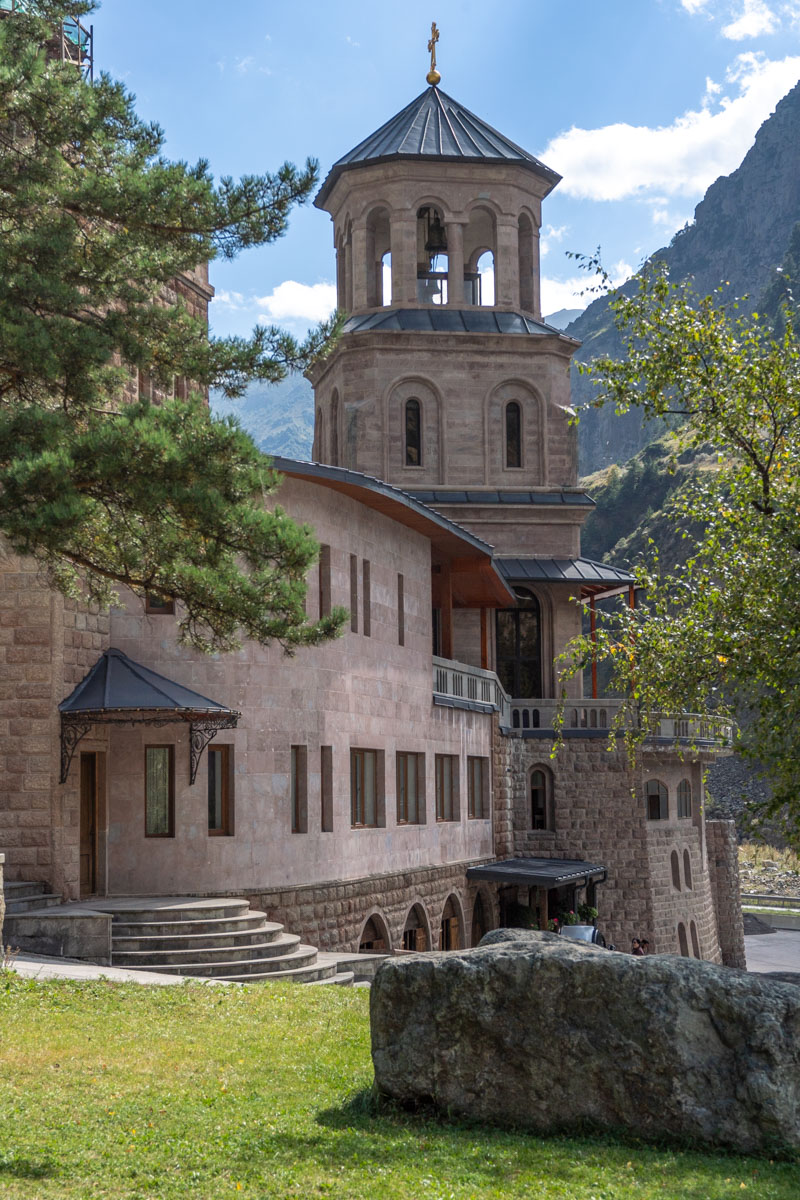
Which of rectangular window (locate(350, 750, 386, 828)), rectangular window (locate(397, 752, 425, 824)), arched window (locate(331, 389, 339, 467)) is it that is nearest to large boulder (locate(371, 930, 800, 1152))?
rectangular window (locate(350, 750, 386, 828))

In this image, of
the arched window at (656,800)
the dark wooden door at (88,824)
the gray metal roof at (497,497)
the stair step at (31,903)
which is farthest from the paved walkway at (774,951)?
the stair step at (31,903)

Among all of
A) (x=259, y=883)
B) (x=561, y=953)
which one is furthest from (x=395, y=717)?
(x=561, y=953)

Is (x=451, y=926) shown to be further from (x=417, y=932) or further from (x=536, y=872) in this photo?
(x=417, y=932)

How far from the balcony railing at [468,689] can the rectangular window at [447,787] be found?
1268mm

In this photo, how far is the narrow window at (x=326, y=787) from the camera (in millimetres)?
23188

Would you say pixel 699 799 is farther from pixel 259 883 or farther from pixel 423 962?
pixel 423 962

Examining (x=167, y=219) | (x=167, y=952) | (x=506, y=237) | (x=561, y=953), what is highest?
(x=506, y=237)

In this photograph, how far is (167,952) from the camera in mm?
17359

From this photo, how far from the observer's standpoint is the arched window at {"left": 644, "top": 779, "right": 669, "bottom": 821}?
40.1 m

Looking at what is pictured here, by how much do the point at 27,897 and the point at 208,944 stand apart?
8.00 feet

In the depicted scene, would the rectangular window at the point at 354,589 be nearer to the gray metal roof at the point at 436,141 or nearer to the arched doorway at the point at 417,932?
the arched doorway at the point at 417,932

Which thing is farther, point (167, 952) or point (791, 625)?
point (167, 952)

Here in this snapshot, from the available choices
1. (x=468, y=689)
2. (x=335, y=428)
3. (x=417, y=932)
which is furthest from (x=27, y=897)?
(x=335, y=428)

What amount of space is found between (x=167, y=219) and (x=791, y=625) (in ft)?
23.1
